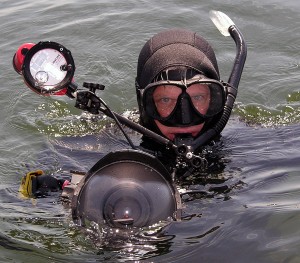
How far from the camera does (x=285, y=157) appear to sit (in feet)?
11.7

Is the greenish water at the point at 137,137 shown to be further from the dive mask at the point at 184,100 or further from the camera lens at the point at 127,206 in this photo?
the dive mask at the point at 184,100

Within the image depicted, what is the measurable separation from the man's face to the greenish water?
0.32m

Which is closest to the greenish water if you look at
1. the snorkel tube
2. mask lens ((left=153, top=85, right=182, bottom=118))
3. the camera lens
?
the camera lens

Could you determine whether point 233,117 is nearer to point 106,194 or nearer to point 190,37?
point 190,37

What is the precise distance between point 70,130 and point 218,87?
66.4 inches

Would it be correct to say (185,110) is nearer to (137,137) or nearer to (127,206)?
(137,137)

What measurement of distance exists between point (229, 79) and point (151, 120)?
0.56m

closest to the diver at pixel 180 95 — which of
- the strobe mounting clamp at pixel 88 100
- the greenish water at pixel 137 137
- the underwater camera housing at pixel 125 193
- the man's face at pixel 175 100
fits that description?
the man's face at pixel 175 100

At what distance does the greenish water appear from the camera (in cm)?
270

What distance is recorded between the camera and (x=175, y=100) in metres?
3.31

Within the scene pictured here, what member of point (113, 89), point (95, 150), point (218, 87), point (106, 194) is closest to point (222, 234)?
point (106, 194)

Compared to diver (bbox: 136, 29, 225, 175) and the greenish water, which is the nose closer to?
diver (bbox: 136, 29, 225, 175)

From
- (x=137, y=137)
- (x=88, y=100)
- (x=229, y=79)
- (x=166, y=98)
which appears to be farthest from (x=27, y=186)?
(x=229, y=79)

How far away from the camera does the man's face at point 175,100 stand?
10.9ft
